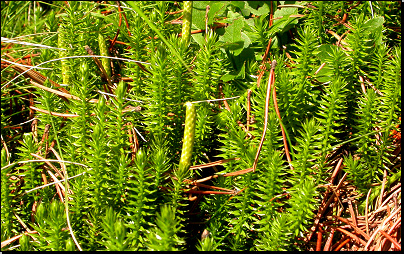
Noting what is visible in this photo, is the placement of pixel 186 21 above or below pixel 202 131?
above

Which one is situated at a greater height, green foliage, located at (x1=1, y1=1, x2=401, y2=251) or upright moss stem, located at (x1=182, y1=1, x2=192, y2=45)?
upright moss stem, located at (x1=182, y1=1, x2=192, y2=45)

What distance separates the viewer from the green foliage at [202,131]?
5.32 ft

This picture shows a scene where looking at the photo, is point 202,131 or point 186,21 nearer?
point 202,131

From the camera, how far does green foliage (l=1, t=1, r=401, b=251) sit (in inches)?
63.9

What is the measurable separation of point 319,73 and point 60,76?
160 centimetres

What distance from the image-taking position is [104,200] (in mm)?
1665

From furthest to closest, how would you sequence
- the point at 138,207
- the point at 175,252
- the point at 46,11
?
1. the point at 46,11
2. the point at 138,207
3. the point at 175,252

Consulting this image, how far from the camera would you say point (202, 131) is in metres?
1.86

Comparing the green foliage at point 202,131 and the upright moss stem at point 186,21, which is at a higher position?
the upright moss stem at point 186,21

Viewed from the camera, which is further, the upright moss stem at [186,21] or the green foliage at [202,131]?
the upright moss stem at [186,21]

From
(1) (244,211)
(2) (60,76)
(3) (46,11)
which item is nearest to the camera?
(1) (244,211)

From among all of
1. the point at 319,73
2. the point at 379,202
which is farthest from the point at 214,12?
the point at 379,202

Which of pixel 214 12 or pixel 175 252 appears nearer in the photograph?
pixel 175 252

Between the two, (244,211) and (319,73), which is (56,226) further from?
(319,73)
